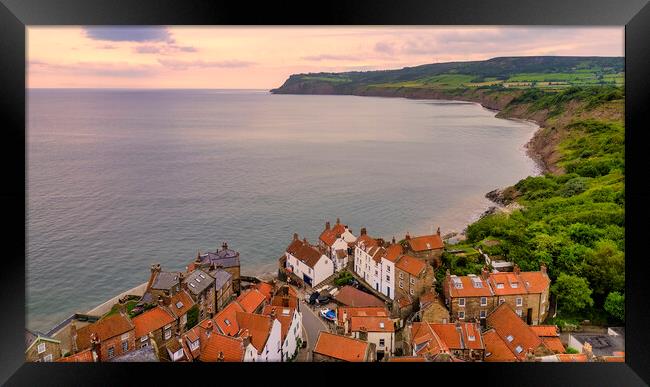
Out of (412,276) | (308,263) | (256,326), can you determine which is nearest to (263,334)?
(256,326)

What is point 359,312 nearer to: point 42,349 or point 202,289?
point 202,289

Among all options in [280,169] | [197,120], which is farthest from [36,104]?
[280,169]

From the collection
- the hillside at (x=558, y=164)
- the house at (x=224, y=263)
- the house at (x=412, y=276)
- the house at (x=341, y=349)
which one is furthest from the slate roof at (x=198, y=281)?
the hillside at (x=558, y=164)

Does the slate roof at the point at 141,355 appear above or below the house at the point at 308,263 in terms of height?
below

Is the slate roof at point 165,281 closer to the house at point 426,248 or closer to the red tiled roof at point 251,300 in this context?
the red tiled roof at point 251,300

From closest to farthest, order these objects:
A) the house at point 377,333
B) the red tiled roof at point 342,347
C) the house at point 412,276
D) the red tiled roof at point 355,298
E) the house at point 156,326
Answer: the red tiled roof at point 342,347 → the house at point 156,326 → the house at point 377,333 → the house at point 412,276 → the red tiled roof at point 355,298

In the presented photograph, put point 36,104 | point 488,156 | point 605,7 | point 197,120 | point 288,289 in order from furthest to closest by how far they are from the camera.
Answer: point 36,104 < point 197,120 < point 488,156 < point 288,289 < point 605,7

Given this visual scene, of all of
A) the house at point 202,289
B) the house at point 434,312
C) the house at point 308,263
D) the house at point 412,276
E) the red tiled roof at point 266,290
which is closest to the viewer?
the house at point 434,312

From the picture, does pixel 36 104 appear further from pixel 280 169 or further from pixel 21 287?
pixel 21 287
